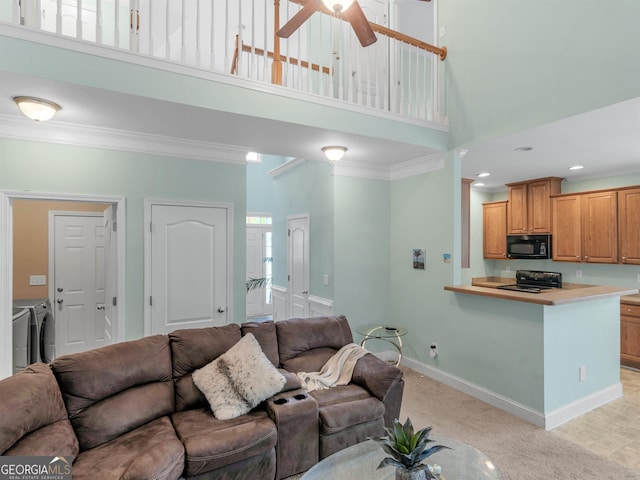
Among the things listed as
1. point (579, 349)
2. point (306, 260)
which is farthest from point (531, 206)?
point (306, 260)

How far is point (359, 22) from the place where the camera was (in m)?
2.29

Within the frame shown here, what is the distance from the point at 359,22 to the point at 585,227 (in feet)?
15.3

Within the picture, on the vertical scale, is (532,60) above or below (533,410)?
above

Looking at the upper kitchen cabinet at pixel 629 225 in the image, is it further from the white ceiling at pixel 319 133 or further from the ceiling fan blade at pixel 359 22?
the ceiling fan blade at pixel 359 22

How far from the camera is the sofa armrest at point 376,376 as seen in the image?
2.67 m

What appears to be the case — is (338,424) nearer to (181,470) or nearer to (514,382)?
(181,470)

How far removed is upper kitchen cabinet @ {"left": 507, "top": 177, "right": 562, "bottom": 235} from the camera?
5.43 m

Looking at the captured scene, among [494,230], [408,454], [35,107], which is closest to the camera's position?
[408,454]

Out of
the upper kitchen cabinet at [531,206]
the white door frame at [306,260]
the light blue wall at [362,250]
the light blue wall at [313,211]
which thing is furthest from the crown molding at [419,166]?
the upper kitchen cabinet at [531,206]

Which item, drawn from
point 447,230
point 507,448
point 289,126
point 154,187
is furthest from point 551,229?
point 154,187

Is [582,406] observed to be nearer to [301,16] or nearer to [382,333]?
[382,333]

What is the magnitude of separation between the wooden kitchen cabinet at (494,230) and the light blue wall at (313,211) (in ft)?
11.5

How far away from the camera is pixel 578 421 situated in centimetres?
313

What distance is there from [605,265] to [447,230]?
9.47ft
